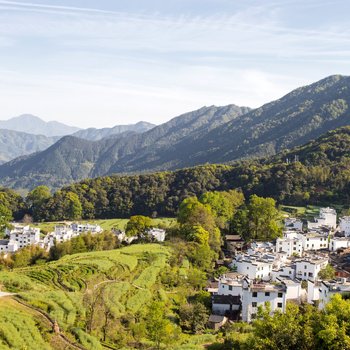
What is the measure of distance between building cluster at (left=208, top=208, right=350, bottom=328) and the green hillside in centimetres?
385

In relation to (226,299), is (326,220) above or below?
above

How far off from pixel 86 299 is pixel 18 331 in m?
7.37

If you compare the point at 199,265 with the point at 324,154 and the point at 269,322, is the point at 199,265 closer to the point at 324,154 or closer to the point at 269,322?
the point at 269,322

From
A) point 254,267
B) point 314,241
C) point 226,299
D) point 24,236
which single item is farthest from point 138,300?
point 24,236

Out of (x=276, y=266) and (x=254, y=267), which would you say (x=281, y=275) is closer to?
(x=276, y=266)

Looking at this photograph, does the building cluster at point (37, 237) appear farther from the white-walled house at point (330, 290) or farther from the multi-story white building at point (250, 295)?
the white-walled house at point (330, 290)

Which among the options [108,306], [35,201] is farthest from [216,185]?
[108,306]

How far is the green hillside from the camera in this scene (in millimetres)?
20562

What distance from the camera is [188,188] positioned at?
92.8m

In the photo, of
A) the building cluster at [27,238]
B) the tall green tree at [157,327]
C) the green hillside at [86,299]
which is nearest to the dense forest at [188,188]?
the building cluster at [27,238]

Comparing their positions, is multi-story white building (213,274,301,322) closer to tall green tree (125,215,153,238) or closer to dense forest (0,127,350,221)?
tall green tree (125,215,153,238)

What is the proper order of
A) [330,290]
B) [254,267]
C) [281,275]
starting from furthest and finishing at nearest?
[281,275]
[254,267]
[330,290]

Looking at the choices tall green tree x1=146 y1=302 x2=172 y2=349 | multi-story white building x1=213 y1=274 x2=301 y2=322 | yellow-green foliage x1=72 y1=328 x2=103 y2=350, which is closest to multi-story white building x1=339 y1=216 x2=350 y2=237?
multi-story white building x1=213 y1=274 x2=301 y2=322

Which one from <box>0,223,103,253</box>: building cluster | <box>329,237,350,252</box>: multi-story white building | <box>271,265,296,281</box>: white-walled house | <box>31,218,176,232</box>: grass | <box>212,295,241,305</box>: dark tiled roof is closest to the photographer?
<box>212,295,241,305</box>: dark tiled roof
